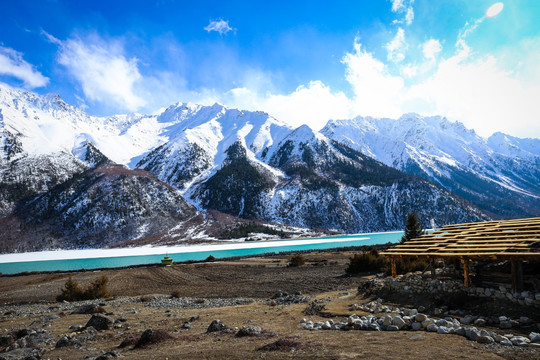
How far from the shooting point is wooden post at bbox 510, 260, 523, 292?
12555 mm

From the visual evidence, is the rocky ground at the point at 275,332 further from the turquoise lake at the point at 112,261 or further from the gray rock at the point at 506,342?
the turquoise lake at the point at 112,261

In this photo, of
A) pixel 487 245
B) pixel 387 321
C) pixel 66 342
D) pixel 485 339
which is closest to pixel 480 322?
pixel 485 339

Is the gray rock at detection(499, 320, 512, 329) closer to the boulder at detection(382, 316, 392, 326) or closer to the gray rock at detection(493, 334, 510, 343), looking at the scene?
the gray rock at detection(493, 334, 510, 343)

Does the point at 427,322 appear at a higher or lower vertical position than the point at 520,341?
lower

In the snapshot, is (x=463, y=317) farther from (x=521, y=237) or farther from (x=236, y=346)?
(x=236, y=346)

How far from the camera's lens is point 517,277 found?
12.7m

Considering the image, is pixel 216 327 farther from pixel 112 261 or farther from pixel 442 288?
pixel 112 261

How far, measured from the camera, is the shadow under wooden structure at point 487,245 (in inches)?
499

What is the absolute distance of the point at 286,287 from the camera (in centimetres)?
2684

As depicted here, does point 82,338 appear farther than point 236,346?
Yes

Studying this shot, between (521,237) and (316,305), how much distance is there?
987cm

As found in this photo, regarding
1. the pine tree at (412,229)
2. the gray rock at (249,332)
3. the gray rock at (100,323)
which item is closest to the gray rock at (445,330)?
the gray rock at (249,332)

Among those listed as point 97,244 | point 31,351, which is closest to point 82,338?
point 31,351

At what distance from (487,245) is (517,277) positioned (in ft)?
6.82
